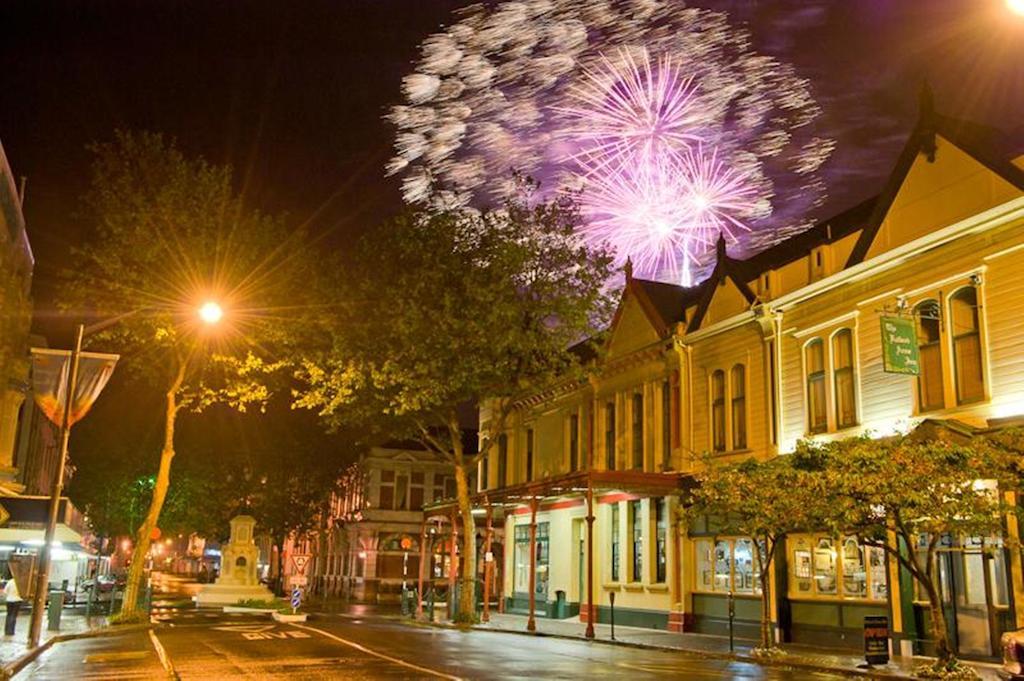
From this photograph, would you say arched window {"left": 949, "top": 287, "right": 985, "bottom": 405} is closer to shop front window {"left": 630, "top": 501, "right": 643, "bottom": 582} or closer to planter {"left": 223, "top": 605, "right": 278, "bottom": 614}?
shop front window {"left": 630, "top": 501, "right": 643, "bottom": 582}

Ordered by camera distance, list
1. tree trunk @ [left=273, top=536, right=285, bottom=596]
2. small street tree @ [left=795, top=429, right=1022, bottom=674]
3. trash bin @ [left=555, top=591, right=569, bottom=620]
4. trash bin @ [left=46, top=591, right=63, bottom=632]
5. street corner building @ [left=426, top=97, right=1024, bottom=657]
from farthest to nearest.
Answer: tree trunk @ [left=273, top=536, right=285, bottom=596], trash bin @ [left=555, top=591, right=569, bottom=620], trash bin @ [left=46, top=591, right=63, bottom=632], street corner building @ [left=426, top=97, right=1024, bottom=657], small street tree @ [left=795, top=429, right=1022, bottom=674]

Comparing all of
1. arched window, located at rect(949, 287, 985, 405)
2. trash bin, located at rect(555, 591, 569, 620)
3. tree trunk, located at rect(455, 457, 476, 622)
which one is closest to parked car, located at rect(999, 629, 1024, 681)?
arched window, located at rect(949, 287, 985, 405)

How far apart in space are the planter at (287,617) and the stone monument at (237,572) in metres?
12.1

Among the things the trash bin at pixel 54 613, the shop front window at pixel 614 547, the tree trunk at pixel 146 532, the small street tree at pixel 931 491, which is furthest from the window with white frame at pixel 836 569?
the trash bin at pixel 54 613

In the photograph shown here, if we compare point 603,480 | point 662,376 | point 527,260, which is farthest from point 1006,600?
point 527,260

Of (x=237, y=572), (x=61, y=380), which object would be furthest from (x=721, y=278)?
(x=237, y=572)

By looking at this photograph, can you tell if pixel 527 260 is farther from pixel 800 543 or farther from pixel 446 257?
pixel 800 543

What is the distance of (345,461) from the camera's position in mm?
66000

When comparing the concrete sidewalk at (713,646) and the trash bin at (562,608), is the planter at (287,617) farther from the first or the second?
the trash bin at (562,608)

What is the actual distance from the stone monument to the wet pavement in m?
18.7

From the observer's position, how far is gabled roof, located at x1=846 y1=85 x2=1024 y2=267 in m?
20.0

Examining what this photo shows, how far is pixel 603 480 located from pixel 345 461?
134 feet

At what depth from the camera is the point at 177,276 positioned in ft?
94.1

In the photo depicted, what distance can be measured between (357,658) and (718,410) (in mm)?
14493
